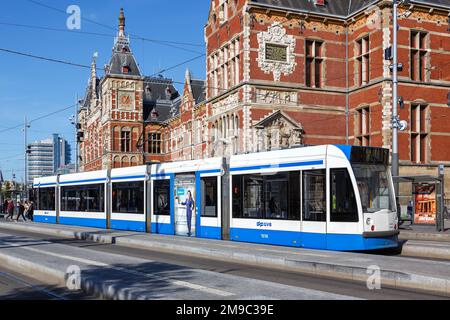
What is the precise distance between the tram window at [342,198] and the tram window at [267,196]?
1389 mm

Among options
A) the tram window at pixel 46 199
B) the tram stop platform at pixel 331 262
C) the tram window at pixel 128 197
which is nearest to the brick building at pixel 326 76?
the tram window at pixel 128 197

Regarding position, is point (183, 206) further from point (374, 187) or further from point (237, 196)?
point (374, 187)

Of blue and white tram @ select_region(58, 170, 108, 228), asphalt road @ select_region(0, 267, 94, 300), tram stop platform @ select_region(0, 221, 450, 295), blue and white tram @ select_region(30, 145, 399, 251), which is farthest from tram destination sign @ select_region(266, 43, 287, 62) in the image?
asphalt road @ select_region(0, 267, 94, 300)

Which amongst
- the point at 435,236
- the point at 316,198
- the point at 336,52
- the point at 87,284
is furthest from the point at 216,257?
the point at 336,52

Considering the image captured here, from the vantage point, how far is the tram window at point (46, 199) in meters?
34.5

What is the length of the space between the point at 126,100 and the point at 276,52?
120ft

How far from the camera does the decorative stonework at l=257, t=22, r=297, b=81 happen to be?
34688 millimetres

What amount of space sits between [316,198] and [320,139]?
2069cm

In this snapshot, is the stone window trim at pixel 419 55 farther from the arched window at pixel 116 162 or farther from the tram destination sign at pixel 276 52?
the arched window at pixel 116 162

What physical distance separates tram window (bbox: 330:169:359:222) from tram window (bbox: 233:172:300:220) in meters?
1.39

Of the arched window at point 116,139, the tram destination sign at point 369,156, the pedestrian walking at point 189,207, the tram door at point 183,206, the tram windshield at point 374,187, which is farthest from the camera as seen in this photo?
the arched window at point 116,139

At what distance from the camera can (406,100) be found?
33875 mm

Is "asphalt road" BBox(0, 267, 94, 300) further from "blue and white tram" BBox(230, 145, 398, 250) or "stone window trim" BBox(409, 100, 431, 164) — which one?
"stone window trim" BBox(409, 100, 431, 164)

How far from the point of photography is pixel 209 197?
20.6m
